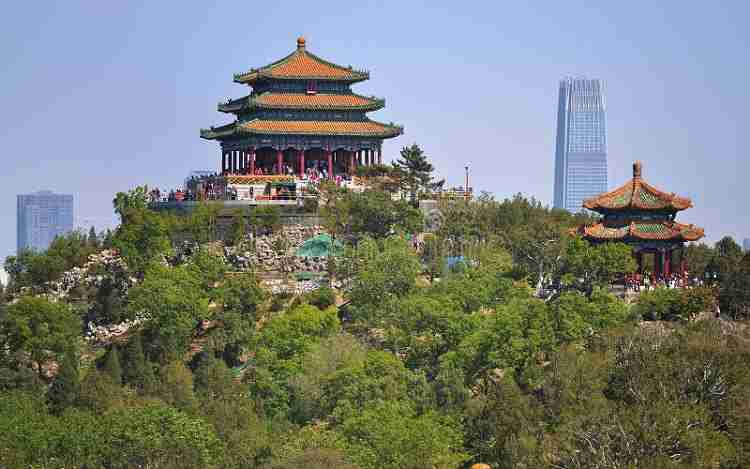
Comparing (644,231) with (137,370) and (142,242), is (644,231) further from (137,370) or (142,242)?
(137,370)

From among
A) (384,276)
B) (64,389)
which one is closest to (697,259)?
(384,276)

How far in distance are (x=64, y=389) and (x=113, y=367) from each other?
124 inches

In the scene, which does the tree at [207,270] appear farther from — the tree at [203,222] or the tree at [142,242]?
the tree at [203,222]

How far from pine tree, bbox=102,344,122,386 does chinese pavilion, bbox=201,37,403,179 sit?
24.5 metres

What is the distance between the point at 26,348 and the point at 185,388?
31.6 feet

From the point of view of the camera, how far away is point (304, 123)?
104m

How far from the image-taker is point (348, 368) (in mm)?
73375

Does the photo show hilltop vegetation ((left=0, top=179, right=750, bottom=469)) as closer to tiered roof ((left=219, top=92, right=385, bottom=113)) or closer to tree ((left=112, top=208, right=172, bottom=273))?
tree ((left=112, top=208, right=172, bottom=273))

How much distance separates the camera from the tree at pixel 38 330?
80.7m

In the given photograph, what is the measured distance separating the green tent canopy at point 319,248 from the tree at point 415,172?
7510 millimetres

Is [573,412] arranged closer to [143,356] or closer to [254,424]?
[254,424]

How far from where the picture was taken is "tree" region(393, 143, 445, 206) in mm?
100750

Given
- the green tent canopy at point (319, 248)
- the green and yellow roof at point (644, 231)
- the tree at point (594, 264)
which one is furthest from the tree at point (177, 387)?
the green and yellow roof at point (644, 231)

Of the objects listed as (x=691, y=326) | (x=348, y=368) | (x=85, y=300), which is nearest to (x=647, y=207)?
(x=691, y=326)
